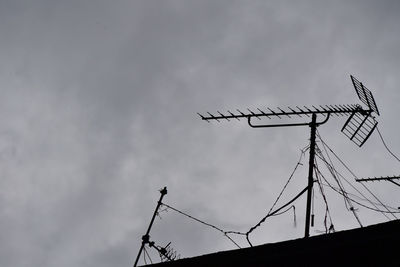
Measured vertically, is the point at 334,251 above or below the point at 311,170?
below

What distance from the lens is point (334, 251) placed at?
475 centimetres

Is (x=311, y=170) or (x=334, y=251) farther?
(x=311, y=170)

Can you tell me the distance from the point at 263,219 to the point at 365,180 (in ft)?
13.5

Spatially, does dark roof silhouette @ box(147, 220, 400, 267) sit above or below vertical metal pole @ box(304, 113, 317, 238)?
below

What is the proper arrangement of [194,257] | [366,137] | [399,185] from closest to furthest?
[194,257]
[366,137]
[399,185]

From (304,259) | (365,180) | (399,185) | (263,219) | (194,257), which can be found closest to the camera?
(304,259)

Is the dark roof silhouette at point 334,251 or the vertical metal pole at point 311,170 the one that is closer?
the dark roof silhouette at point 334,251

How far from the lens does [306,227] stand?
7.25 metres

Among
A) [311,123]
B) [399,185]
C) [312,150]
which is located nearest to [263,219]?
[312,150]

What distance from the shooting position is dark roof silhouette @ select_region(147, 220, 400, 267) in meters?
4.52

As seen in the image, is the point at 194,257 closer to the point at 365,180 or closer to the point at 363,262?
the point at 363,262

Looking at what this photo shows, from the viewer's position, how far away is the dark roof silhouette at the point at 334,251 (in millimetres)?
4516

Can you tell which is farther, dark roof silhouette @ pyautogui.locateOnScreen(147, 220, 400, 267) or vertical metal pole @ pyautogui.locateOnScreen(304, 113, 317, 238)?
vertical metal pole @ pyautogui.locateOnScreen(304, 113, 317, 238)

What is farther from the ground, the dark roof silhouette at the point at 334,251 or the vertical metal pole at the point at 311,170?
the vertical metal pole at the point at 311,170
